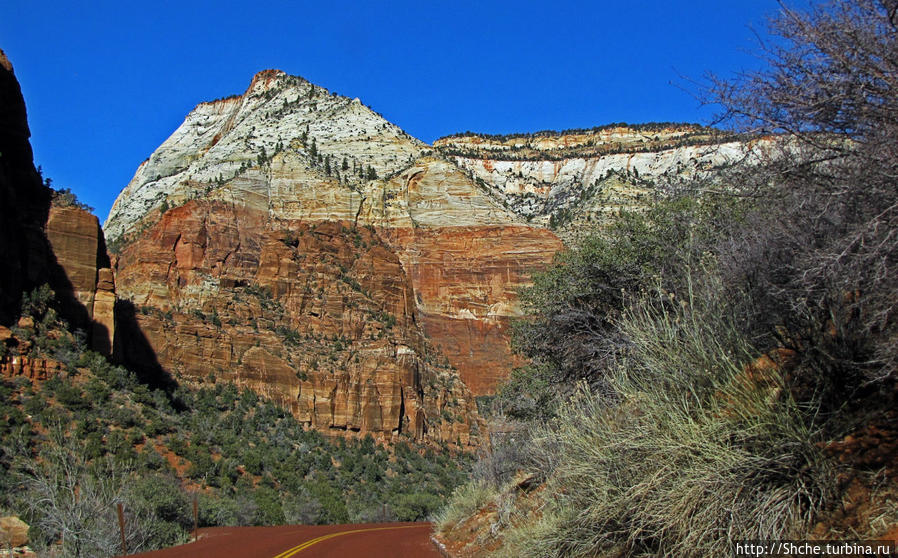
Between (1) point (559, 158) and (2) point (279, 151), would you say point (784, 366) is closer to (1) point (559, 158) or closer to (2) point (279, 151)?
(2) point (279, 151)

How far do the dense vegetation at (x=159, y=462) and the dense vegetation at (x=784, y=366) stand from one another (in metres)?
13.9

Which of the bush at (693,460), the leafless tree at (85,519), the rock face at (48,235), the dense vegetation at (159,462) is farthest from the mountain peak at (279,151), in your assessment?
the bush at (693,460)

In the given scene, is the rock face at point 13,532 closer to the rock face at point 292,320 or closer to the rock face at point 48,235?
the rock face at point 48,235

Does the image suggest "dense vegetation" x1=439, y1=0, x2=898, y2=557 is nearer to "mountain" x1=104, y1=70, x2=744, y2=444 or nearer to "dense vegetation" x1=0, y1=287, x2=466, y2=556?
"dense vegetation" x1=0, y1=287, x2=466, y2=556

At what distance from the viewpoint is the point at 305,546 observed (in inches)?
643

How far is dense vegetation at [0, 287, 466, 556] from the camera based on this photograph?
1747cm

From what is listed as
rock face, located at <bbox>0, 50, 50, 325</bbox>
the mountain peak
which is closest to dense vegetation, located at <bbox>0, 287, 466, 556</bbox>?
rock face, located at <bbox>0, 50, 50, 325</bbox>

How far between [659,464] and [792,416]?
1307 mm

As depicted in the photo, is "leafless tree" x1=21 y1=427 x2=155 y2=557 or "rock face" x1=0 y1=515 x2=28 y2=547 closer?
"leafless tree" x1=21 y1=427 x2=155 y2=557

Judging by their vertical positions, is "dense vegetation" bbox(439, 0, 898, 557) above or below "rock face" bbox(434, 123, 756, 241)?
below

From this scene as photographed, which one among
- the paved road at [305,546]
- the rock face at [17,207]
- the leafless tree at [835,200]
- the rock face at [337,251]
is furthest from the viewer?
the rock face at [337,251]

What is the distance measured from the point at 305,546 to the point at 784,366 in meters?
13.1

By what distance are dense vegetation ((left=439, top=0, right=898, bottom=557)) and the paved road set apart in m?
7.70

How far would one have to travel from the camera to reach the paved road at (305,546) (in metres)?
14.5
